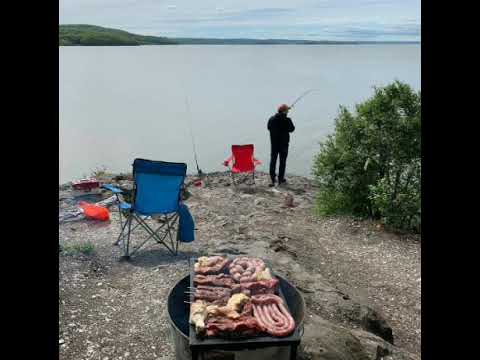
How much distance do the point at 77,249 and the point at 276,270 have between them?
265 cm

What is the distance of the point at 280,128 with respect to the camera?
10.5 m

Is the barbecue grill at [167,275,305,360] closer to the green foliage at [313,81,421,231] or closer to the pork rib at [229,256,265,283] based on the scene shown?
the pork rib at [229,256,265,283]

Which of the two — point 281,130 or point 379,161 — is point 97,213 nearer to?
point 281,130

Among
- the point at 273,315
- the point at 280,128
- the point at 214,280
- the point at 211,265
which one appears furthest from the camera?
the point at 280,128

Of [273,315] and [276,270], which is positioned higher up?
[273,315]

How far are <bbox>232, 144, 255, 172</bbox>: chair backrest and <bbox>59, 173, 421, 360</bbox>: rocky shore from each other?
5.05 ft

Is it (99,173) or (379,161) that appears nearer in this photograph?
(379,161)

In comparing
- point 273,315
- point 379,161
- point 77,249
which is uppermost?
point 379,161

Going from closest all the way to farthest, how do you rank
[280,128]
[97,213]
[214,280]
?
[214,280] → [97,213] → [280,128]

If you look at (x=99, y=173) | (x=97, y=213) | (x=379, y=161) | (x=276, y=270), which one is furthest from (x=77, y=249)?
(x=99, y=173)

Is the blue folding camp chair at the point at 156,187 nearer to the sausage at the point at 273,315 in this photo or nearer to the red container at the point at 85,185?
the sausage at the point at 273,315
